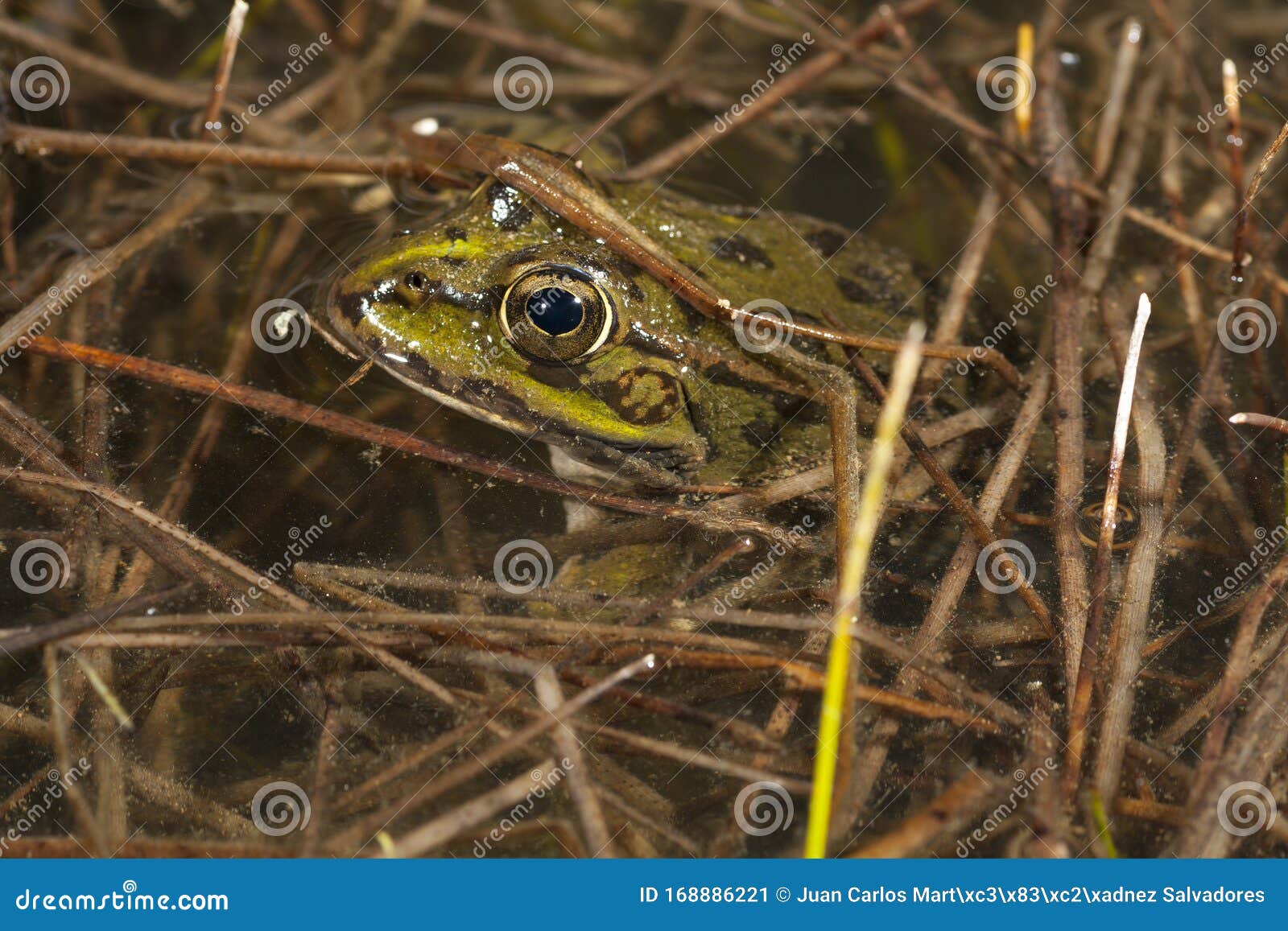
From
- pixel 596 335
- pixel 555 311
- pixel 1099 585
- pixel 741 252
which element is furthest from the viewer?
pixel 741 252

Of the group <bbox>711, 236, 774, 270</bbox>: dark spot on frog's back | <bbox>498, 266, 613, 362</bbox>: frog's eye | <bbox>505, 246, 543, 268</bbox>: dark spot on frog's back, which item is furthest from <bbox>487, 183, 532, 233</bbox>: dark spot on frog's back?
<bbox>711, 236, 774, 270</bbox>: dark spot on frog's back

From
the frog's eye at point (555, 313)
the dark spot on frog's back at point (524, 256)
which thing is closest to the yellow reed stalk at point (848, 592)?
the frog's eye at point (555, 313)

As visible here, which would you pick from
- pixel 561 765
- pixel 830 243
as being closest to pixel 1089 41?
pixel 830 243

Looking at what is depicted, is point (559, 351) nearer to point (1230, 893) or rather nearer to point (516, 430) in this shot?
point (516, 430)

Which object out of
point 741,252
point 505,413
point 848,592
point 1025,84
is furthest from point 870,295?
point 848,592

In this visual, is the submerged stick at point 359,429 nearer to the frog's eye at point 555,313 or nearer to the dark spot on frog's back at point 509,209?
the frog's eye at point 555,313

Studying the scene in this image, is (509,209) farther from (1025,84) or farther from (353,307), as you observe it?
(1025,84)

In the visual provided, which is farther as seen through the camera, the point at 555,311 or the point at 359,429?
the point at 359,429

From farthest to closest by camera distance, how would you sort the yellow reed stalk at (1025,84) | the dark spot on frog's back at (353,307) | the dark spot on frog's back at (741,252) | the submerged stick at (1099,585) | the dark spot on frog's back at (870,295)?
the yellow reed stalk at (1025,84) → the dark spot on frog's back at (870,295) → the dark spot on frog's back at (741,252) → the dark spot on frog's back at (353,307) → the submerged stick at (1099,585)
